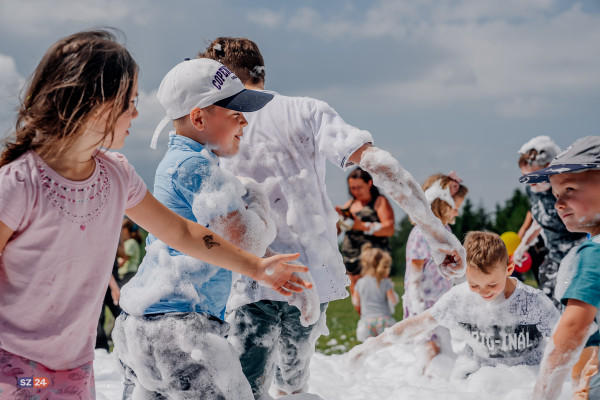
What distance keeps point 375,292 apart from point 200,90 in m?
5.03

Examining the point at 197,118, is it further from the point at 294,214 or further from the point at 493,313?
the point at 493,313

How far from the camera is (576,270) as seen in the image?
91.4 inches

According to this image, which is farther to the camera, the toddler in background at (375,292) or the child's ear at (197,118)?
the toddler in background at (375,292)

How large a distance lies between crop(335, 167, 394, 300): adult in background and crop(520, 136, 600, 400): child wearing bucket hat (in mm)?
4611

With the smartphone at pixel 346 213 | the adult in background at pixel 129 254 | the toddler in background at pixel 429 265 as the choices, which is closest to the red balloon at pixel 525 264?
the toddler in background at pixel 429 265

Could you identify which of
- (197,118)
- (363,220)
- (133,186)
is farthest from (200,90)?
(363,220)

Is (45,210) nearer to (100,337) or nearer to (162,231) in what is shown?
(162,231)

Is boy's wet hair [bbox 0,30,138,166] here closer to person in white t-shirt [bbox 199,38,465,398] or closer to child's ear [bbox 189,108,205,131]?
child's ear [bbox 189,108,205,131]

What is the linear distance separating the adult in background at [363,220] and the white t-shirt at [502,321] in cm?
286

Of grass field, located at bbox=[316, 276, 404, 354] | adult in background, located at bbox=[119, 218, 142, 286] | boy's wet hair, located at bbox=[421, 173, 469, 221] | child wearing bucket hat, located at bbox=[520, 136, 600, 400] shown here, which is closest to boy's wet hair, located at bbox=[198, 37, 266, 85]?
child wearing bucket hat, located at bbox=[520, 136, 600, 400]

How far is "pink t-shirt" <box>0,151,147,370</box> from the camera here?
1.78 m

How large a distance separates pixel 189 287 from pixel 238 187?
41cm

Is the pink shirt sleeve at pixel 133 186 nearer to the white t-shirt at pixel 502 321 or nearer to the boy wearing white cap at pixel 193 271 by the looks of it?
the boy wearing white cap at pixel 193 271

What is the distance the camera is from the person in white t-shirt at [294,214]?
303cm
